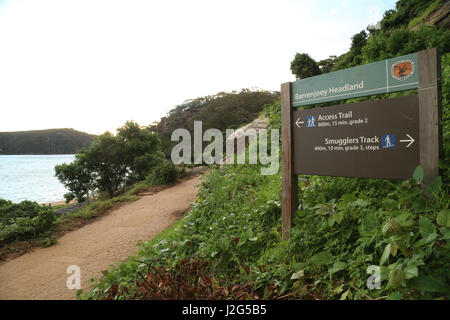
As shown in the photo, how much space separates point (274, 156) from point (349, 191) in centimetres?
→ 325

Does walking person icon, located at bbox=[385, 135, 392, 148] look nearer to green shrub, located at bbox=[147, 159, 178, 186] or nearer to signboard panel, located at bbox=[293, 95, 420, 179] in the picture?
signboard panel, located at bbox=[293, 95, 420, 179]

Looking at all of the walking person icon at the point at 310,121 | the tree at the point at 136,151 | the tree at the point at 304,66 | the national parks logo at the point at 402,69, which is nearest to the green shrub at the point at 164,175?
the tree at the point at 136,151

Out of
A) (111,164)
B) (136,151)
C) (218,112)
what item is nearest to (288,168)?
(136,151)

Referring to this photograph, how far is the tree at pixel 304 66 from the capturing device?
13.8 meters

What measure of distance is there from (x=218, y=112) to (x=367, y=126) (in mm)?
15291

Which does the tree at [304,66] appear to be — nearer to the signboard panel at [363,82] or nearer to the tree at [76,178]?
the tree at [76,178]

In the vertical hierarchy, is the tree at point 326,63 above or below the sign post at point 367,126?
above

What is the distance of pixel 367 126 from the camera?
2271 millimetres

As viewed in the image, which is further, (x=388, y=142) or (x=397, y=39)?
(x=397, y=39)

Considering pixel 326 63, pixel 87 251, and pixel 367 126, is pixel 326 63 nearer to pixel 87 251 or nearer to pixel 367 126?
pixel 367 126

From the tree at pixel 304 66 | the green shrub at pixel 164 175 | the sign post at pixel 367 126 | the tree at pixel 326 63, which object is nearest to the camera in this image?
the sign post at pixel 367 126
